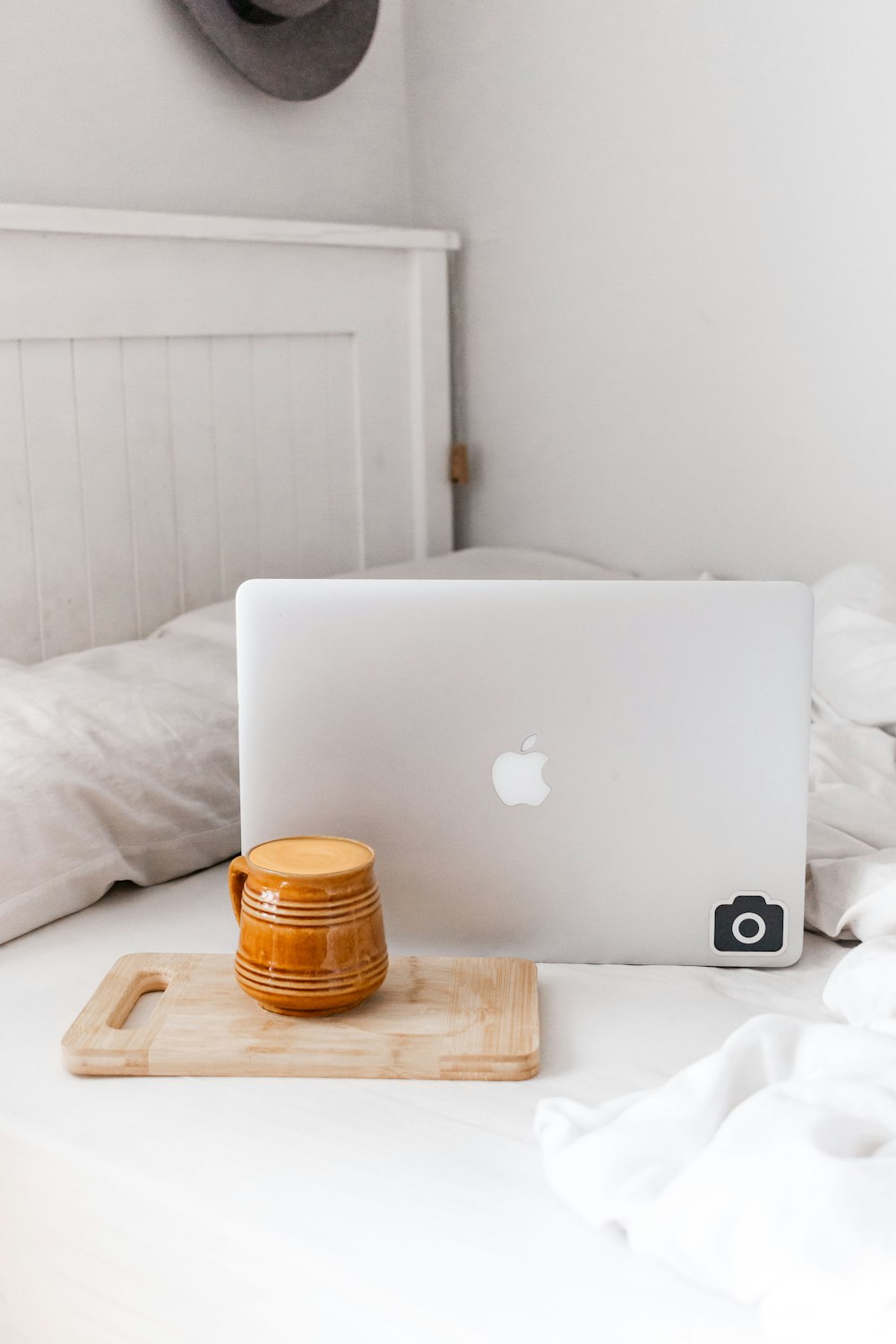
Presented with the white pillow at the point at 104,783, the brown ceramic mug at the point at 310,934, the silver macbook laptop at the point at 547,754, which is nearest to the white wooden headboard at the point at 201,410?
the white pillow at the point at 104,783

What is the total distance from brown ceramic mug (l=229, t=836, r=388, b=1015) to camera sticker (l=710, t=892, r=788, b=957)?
25cm

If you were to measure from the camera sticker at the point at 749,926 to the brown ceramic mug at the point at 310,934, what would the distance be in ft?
0.82

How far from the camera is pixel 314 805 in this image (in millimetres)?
958

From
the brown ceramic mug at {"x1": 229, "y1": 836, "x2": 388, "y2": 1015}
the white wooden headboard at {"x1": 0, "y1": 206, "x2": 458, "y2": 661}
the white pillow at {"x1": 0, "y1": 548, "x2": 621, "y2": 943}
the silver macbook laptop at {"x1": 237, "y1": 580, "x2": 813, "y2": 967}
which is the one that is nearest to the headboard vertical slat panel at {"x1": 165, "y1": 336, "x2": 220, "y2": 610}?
the white wooden headboard at {"x1": 0, "y1": 206, "x2": 458, "y2": 661}

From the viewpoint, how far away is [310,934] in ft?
2.68

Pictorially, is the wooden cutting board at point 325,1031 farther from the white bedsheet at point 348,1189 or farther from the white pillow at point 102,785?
the white pillow at point 102,785

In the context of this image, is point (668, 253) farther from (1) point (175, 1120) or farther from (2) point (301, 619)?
(1) point (175, 1120)

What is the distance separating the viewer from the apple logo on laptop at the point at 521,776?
931 millimetres

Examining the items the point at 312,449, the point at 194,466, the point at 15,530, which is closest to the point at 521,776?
the point at 15,530

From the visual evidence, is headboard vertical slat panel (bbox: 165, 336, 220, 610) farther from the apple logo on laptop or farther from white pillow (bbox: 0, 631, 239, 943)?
the apple logo on laptop

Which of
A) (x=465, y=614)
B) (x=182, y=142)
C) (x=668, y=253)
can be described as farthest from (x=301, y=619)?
(x=668, y=253)

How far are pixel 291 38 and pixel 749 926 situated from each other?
150cm

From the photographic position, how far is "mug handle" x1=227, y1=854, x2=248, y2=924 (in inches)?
34.3

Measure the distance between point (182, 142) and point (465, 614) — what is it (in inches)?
47.2
